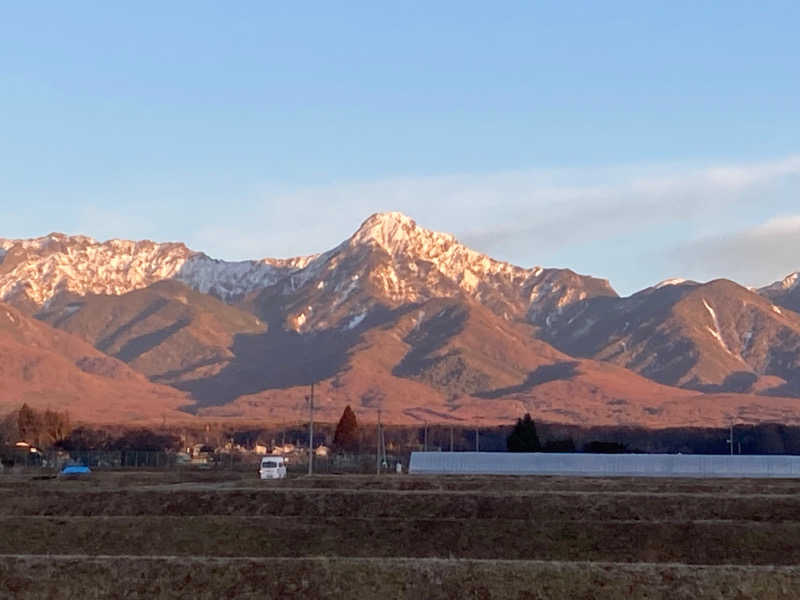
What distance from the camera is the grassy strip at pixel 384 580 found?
40125 mm

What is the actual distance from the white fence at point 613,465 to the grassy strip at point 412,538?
7192cm

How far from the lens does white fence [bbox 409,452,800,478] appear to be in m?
134

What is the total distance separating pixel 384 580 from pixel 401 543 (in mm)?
18167

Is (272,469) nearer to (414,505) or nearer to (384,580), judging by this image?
(414,505)

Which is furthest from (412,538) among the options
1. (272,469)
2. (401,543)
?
(272,469)

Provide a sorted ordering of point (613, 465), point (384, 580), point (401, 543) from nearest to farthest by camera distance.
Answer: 1. point (384, 580)
2. point (401, 543)
3. point (613, 465)

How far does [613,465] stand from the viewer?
136 meters

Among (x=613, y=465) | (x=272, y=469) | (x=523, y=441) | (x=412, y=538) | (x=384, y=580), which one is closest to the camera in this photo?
(x=384, y=580)

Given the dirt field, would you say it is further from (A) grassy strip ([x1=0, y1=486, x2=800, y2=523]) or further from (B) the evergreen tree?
(B) the evergreen tree

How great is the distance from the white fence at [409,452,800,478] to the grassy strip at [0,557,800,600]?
3631 inches

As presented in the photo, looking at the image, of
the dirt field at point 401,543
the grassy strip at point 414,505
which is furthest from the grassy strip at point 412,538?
the grassy strip at point 414,505

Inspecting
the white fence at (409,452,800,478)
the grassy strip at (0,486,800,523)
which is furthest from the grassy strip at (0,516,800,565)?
the white fence at (409,452,800,478)

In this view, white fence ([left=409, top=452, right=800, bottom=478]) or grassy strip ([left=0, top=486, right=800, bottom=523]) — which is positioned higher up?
white fence ([left=409, top=452, right=800, bottom=478])

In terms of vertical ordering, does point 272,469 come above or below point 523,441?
below
